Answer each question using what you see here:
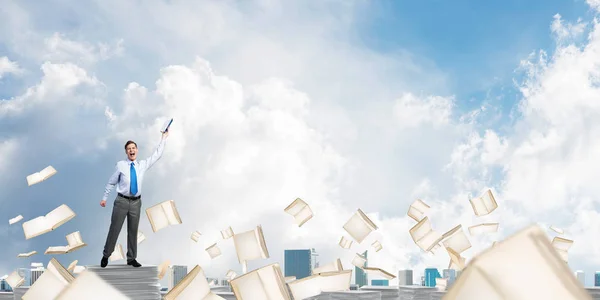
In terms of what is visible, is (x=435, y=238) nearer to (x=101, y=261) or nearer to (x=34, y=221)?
(x=101, y=261)

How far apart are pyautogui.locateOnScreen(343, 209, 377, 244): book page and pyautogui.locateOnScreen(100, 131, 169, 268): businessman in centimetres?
347

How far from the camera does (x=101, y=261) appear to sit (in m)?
7.11

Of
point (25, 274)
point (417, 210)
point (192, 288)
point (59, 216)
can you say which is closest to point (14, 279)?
point (25, 274)

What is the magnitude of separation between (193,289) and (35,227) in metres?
3.45

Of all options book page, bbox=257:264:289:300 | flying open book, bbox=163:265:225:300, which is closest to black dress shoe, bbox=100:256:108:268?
flying open book, bbox=163:265:225:300

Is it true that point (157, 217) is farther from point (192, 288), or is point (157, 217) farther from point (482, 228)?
point (482, 228)

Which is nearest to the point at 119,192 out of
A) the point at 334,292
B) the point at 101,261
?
the point at 101,261

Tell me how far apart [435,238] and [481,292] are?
6.26 m

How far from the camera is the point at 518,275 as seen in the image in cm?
318

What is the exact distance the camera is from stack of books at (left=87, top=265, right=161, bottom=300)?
6.69 meters

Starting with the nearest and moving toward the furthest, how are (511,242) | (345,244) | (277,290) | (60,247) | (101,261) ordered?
(511,242) < (277,290) < (101,261) < (60,247) < (345,244)

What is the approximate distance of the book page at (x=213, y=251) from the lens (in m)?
10.2

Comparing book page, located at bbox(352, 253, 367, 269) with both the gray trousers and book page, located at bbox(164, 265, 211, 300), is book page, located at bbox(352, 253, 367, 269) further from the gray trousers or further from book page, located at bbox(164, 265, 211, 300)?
the gray trousers

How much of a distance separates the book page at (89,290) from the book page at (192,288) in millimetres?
611
